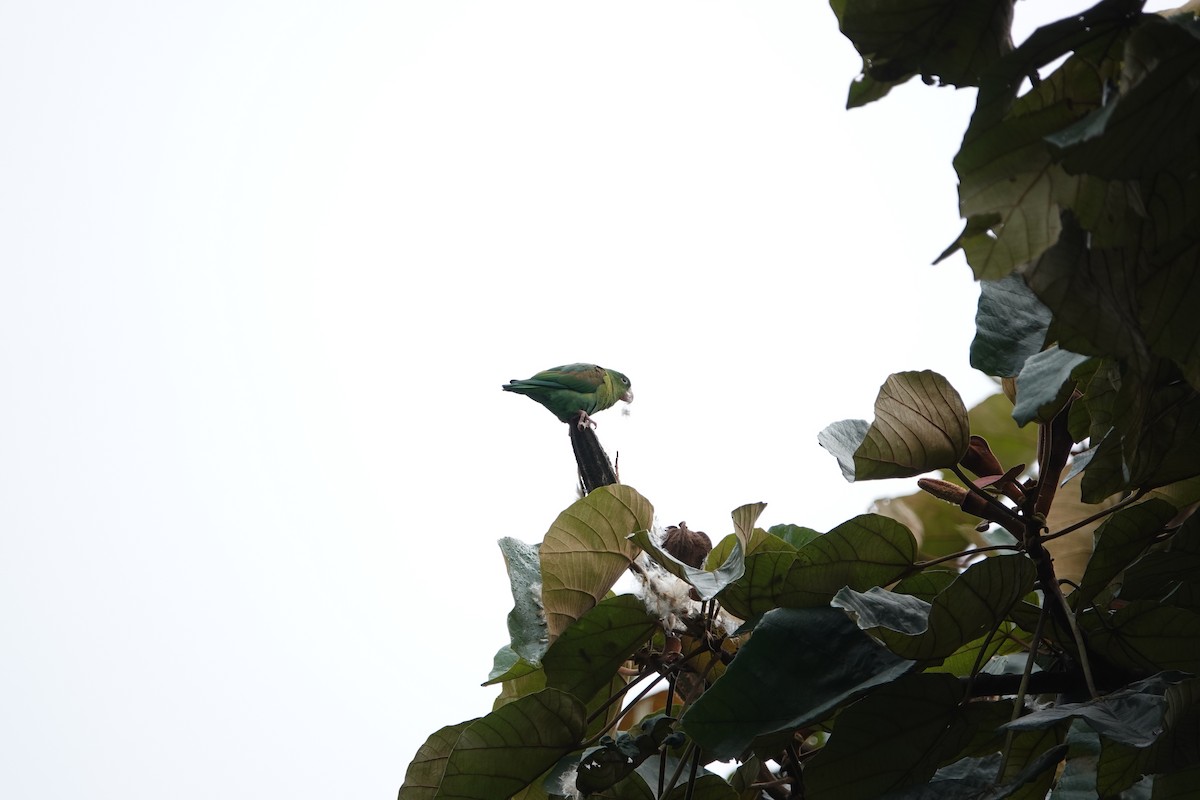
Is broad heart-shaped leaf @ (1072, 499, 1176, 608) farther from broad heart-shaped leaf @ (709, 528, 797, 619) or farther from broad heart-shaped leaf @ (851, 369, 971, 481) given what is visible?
broad heart-shaped leaf @ (709, 528, 797, 619)

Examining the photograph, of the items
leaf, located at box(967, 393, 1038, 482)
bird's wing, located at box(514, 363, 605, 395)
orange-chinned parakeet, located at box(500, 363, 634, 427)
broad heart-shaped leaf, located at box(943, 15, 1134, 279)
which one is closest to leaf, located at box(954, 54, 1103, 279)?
broad heart-shaped leaf, located at box(943, 15, 1134, 279)

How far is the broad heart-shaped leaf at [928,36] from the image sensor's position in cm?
57

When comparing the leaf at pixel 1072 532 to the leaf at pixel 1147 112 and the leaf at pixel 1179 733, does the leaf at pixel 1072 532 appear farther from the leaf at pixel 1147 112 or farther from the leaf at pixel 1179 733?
the leaf at pixel 1147 112

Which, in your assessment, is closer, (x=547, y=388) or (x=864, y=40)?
(x=864, y=40)

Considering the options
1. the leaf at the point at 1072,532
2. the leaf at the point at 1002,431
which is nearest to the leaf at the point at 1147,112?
the leaf at the point at 1072,532

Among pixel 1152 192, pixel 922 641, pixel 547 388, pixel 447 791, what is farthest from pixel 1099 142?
pixel 547 388

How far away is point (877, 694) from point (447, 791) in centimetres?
33

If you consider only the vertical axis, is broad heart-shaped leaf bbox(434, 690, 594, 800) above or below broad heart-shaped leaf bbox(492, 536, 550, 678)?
below

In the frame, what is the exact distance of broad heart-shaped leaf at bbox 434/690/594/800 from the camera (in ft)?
2.47

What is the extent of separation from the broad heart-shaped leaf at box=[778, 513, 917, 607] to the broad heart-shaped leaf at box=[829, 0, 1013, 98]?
0.32 metres

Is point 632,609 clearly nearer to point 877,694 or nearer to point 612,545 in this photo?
point 612,545

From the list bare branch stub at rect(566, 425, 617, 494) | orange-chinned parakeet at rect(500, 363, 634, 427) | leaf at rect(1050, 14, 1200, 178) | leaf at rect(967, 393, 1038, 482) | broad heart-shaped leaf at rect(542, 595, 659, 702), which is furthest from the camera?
orange-chinned parakeet at rect(500, 363, 634, 427)

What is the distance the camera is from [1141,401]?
555mm

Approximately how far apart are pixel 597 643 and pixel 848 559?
21cm
